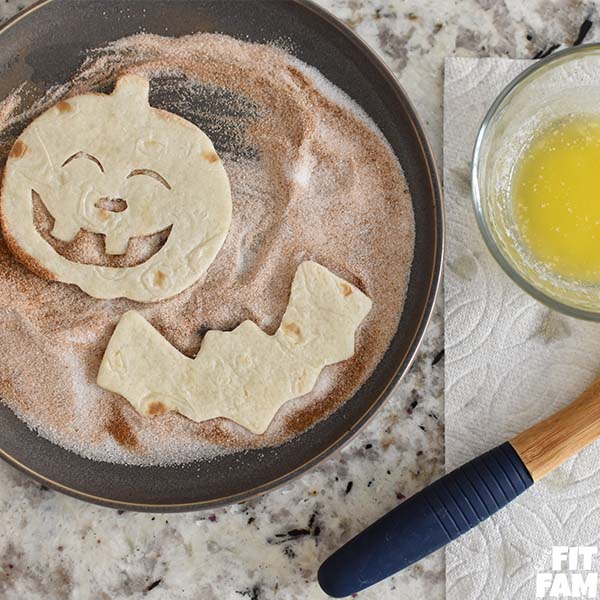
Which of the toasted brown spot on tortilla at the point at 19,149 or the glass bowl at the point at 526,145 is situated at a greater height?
the toasted brown spot on tortilla at the point at 19,149

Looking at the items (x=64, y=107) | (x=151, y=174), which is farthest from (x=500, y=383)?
(x=64, y=107)

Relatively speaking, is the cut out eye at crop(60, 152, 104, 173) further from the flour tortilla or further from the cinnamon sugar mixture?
the flour tortilla

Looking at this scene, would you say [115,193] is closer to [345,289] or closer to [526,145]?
[345,289]

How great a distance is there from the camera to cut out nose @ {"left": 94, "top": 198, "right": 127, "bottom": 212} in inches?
32.9

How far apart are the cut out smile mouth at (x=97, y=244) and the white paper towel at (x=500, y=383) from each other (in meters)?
0.34

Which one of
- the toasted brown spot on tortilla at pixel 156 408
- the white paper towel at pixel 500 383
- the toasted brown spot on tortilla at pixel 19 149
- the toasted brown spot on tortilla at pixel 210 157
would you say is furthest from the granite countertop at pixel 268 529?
the toasted brown spot on tortilla at pixel 19 149

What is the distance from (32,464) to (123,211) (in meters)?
0.29

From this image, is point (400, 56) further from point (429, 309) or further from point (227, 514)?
point (227, 514)

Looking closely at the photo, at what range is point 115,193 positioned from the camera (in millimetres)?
834

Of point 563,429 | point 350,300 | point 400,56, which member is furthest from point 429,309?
point 400,56

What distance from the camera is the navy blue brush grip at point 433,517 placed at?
81 cm

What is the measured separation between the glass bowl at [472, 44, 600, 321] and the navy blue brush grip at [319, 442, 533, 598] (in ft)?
0.61

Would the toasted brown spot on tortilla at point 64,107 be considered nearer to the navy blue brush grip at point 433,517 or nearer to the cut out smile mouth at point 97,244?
the cut out smile mouth at point 97,244

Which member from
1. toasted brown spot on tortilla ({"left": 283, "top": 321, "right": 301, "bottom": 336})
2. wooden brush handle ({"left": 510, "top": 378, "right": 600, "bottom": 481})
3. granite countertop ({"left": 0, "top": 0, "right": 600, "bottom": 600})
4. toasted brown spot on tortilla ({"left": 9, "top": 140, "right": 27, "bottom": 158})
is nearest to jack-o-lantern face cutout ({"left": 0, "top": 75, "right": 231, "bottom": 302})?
toasted brown spot on tortilla ({"left": 9, "top": 140, "right": 27, "bottom": 158})
